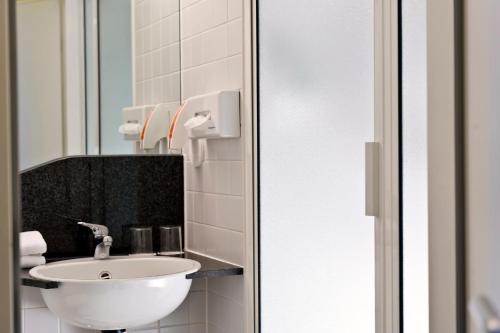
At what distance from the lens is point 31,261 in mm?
2271

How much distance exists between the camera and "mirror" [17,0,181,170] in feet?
Result: 8.02

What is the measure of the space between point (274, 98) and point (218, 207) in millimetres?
478

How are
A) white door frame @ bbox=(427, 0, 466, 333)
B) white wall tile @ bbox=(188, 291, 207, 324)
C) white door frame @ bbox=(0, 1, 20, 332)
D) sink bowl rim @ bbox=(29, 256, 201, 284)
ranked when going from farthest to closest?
white wall tile @ bbox=(188, 291, 207, 324) < sink bowl rim @ bbox=(29, 256, 201, 284) < white door frame @ bbox=(427, 0, 466, 333) < white door frame @ bbox=(0, 1, 20, 332)

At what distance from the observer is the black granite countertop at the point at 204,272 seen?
208 centimetres

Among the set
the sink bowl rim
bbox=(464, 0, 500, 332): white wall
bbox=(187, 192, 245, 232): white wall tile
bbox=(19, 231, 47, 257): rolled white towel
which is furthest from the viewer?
bbox=(187, 192, 245, 232): white wall tile

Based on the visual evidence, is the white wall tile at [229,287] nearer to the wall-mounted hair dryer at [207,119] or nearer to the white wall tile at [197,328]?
the white wall tile at [197,328]

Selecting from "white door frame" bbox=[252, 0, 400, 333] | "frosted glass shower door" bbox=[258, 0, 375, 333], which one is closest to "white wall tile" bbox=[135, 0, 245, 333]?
"frosted glass shower door" bbox=[258, 0, 375, 333]

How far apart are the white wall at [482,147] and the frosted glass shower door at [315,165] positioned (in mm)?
933

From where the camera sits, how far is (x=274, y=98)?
2.21 m

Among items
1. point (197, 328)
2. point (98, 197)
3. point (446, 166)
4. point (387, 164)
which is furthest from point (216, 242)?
point (446, 166)

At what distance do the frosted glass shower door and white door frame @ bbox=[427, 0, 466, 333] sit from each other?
0.86 m

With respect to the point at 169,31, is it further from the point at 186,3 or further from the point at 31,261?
the point at 31,261

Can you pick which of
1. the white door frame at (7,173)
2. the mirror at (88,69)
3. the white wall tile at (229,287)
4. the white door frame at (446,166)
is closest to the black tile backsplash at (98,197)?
the mirror at (88,69)

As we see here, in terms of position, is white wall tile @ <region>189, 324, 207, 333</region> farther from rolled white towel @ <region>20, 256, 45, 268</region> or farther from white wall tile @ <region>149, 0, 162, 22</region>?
white wall tile @ <region>149, 0, 162, 22</region>
